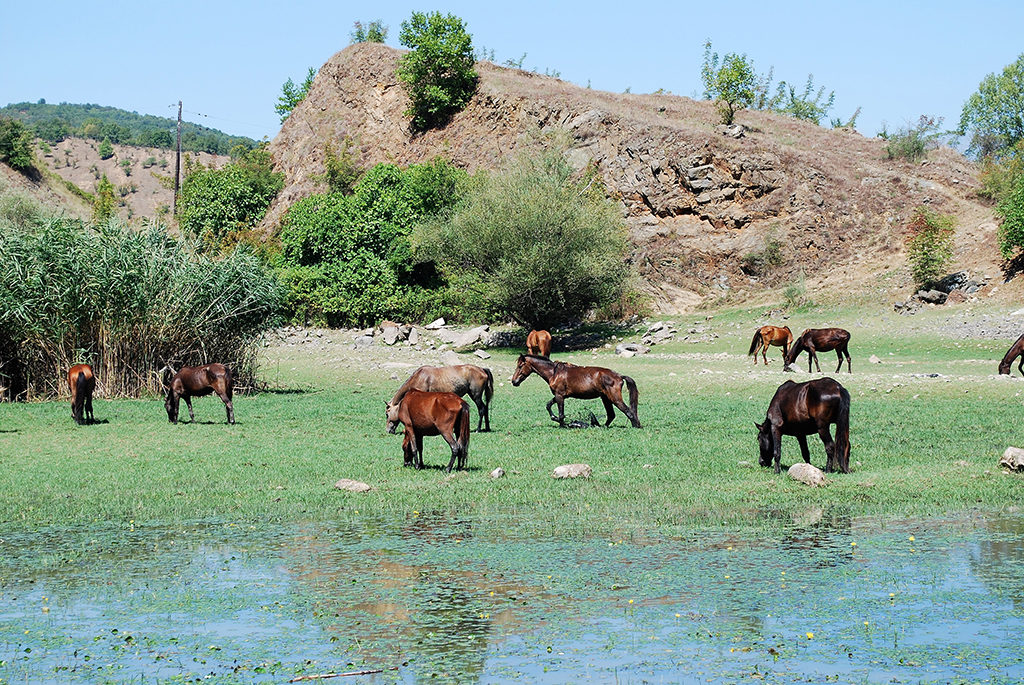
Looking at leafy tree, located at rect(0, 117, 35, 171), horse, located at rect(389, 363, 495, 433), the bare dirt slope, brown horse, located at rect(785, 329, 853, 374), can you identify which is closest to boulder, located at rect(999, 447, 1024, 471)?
horse, located at rect(389, 363, 495, 433)

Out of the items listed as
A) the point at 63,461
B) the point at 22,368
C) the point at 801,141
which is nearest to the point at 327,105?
the point at 801,141

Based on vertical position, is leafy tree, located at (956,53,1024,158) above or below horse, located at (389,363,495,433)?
above

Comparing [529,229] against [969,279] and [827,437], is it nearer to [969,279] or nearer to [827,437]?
[969,279]

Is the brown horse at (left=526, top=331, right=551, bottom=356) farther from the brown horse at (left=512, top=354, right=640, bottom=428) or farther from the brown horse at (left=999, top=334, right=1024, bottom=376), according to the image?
the brown horse at (left=512, top=354, right=640, bottom=428)

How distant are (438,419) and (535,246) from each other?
2905 centimetres

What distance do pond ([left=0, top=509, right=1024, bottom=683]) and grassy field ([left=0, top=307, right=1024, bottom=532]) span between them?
2.92ft

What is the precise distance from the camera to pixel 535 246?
4172 cm

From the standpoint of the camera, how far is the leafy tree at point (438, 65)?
69500mm

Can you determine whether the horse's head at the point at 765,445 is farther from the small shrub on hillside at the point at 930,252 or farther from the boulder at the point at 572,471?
the small shrub on hillside at the point at 930,252

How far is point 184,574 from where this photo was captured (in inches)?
344

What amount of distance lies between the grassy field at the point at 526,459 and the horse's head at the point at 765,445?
0.19 meters

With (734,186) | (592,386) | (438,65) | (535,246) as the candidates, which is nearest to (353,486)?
(592,386)

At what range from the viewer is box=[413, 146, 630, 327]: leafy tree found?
4209cm

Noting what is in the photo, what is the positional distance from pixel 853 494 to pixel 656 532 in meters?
2.87
